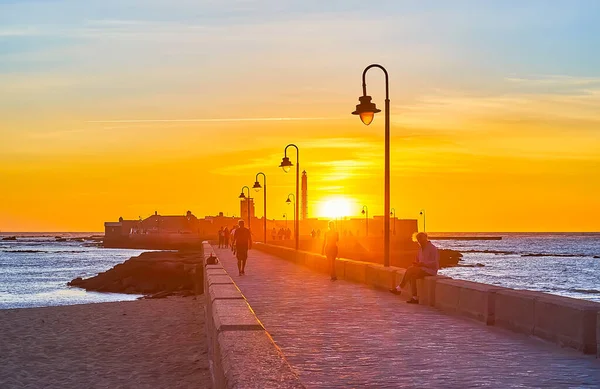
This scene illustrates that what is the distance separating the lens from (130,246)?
185 metres

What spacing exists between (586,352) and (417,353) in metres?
2.05

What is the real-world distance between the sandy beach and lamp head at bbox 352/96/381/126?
6965mm

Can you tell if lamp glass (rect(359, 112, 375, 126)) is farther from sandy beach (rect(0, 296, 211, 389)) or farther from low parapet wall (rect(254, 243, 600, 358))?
sandy beach (rect(0, 296, 211, 389))

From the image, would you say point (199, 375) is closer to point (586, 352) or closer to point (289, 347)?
point (289, 347)

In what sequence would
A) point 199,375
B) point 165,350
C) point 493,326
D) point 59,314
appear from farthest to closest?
point 59,314 → point 165,350 → point 199,375 → point 493,326

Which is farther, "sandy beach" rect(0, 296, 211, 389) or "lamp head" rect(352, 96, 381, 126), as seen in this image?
"lamp head" rect(352, 96, 381, 126)

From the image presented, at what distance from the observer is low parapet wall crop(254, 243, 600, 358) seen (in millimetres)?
10109

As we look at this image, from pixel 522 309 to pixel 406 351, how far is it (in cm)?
231

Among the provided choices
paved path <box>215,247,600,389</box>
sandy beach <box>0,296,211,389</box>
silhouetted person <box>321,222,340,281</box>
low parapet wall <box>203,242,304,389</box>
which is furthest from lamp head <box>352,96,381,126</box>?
low parapet wall <box>203,242,304,389</box>

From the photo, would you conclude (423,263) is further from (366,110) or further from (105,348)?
(105,348)

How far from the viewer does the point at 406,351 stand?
10.6 metres

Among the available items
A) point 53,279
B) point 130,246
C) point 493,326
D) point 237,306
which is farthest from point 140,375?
point 130,246

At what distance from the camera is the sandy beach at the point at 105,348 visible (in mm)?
15492

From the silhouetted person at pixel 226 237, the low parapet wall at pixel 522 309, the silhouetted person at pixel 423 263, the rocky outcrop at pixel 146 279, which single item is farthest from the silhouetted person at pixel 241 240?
the silhouetted person at pixel 226 237
